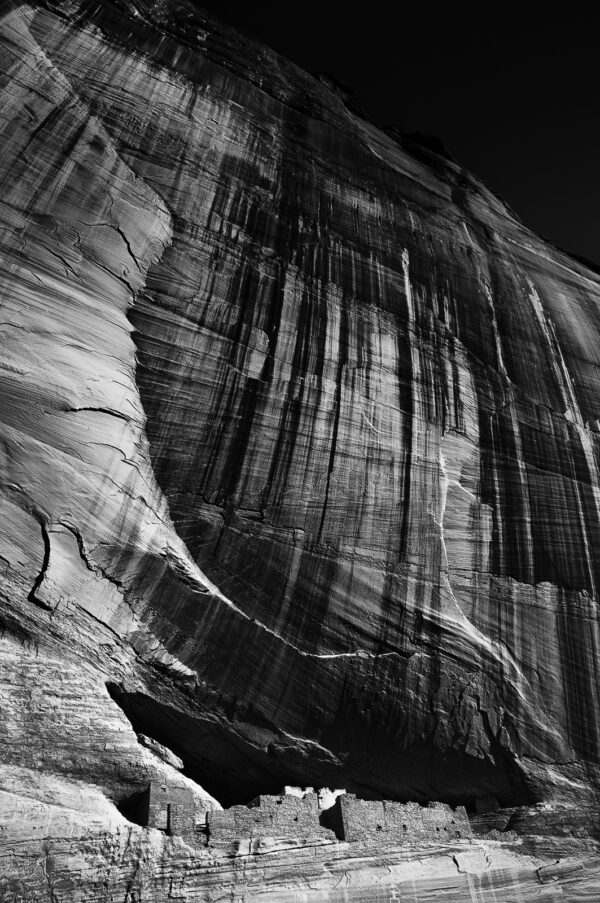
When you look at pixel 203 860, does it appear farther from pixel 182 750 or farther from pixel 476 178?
pixel 476 178

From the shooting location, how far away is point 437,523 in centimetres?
1096

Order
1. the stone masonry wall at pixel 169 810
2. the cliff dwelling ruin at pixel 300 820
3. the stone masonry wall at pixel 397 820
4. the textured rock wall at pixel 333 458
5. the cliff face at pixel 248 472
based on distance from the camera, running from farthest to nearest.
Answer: the textured rock wall at pixel 333 458
the stone masonry wall at pixel 397 820
the cliff face at pixel 248 472
the cliff dwelling ruin at pixel 300 820
the stone masonry wall at pixel 169 810

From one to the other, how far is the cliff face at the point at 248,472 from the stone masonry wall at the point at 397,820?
0.51m

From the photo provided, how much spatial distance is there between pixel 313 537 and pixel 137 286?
162 inches

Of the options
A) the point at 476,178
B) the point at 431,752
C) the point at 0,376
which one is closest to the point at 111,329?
the point at 0,376

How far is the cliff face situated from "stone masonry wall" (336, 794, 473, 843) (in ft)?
1.67

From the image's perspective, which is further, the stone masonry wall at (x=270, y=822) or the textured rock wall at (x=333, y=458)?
the textured rock wall at (x=333, y=458)

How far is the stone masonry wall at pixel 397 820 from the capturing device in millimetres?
9188

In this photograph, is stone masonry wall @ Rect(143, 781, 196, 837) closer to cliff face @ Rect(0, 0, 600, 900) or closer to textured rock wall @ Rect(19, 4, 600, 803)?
cliff face @ Rect(0, 0, 600, 900)

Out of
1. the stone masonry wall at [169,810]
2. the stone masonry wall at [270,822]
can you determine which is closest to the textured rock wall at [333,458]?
the stone masonry wall at [270,822]

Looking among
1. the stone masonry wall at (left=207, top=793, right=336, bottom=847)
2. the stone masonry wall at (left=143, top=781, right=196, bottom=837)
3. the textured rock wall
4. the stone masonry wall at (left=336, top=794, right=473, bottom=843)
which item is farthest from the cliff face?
the stone masonry wall at (left=207, top=793, right=336, bottom=847)

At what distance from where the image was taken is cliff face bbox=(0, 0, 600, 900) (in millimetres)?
8547

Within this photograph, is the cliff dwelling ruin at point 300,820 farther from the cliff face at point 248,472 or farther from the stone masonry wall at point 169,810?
the cliff face at point 248,472

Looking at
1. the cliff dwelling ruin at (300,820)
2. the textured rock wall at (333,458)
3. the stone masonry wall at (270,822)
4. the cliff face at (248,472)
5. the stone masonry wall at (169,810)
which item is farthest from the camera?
the textured rock wall at (333,458)
